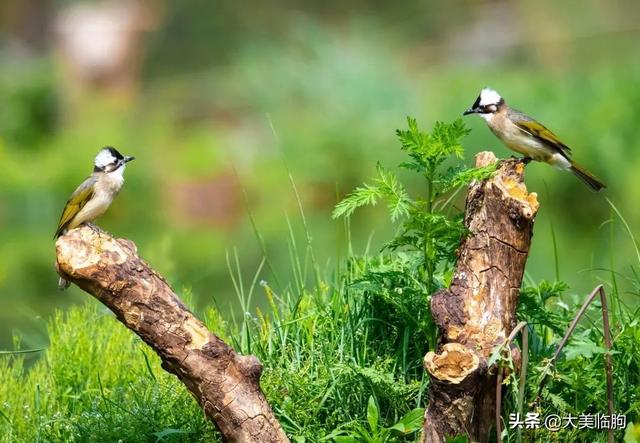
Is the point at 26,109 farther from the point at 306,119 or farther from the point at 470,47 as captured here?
the point at 470,47

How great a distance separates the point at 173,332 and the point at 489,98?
225cm

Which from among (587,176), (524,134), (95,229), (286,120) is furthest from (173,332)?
(286,120)

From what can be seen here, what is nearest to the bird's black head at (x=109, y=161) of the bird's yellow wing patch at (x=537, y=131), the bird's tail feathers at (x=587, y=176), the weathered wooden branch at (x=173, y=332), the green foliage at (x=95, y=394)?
the green foliage at (x=95, y=394)

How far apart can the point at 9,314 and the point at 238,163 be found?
8925mm

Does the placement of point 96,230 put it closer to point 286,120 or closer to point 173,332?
point 173,332

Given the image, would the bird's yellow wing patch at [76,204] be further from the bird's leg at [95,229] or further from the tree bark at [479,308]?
the tree bark at [479,308]

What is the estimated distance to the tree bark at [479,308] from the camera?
13.8ft

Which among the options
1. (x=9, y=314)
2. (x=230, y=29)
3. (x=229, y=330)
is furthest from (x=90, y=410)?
(x=230, y=29)

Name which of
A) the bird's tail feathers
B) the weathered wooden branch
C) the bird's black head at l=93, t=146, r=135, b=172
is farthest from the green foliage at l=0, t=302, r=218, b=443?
the bird's tail feathers

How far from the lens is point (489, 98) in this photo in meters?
5.79

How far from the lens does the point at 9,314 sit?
31.9 feet

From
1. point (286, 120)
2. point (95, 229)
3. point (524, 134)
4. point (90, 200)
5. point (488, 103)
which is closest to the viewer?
point (95, 229)

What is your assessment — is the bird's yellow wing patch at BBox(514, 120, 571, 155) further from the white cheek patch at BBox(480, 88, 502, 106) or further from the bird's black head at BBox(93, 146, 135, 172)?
the bird's black head at BBox(93, 146, 135, 172)

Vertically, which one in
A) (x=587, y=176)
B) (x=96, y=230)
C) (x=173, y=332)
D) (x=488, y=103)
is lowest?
(x=173, y=332)
